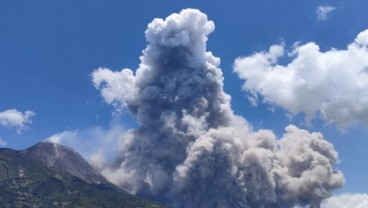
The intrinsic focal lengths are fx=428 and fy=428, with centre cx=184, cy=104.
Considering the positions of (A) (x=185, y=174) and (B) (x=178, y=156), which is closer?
(A) (x=185, y=174)

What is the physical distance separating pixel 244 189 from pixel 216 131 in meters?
28.9

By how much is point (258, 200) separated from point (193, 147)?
41726 millimetres

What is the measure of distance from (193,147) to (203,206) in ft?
93.3

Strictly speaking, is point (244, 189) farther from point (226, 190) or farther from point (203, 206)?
point (203, 206)

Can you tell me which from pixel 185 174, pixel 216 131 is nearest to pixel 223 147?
pixel 216 131

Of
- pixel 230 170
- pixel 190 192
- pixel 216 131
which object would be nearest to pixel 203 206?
pixel 190 192

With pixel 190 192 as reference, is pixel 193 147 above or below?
above

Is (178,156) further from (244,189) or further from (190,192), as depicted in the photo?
(244,189)

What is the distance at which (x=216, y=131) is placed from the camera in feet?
639

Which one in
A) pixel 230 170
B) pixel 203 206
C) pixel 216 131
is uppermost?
pixel 216 131

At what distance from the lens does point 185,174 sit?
18662 centimetres

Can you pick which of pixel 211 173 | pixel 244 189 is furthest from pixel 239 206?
pixel 211 173

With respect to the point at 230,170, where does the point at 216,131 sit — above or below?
above

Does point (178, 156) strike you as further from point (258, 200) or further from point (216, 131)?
point (258, 200)
